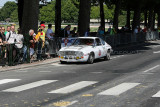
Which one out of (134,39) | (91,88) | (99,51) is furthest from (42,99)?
(134,39)

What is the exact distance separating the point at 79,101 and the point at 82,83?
367 centimetres

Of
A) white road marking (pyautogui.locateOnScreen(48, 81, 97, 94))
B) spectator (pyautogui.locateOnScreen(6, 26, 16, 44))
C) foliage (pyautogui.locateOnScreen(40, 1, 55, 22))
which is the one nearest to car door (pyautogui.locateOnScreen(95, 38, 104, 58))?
spectator (pyautogui.locateOnScreen(6, 26, 16, 44))

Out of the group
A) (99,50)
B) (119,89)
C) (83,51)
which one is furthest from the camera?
(99,50)

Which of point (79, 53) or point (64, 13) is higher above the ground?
point (64, 13)

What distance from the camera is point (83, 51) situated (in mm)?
19547

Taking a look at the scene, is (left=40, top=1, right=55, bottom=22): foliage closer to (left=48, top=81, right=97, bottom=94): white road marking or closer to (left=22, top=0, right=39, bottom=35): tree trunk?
(left=22, top=0, right=39, bottom=35): tree trunk

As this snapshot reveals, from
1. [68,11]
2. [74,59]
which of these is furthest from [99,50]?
[68,11]

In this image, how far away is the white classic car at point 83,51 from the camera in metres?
19.6

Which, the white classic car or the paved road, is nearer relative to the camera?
the paved road

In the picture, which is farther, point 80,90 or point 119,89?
point 119,89

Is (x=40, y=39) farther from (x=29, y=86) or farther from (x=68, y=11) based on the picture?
(x=68, y=11)

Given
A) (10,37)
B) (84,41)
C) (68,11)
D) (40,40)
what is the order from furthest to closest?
1. (68,11)
2. (84,41)
3. (40,40)
4. (10,37)

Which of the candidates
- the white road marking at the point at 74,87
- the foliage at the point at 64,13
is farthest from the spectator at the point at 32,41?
the foliage at the point at 64,13

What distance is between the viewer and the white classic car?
19.6 m
